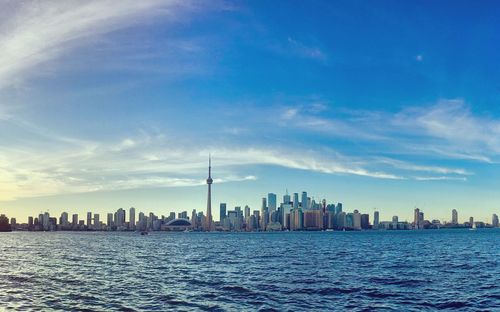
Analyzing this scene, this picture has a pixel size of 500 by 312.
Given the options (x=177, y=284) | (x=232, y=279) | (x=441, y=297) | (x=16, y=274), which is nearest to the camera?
(x=441, y=297)

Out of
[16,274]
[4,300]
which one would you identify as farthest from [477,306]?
[16,274]

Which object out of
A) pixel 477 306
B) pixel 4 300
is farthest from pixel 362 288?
pixel 4 300

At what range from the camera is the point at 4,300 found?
48.0 m

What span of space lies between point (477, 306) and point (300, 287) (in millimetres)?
19997

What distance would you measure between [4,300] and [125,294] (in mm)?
12265

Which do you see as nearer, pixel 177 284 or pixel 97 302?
pixel 97 302

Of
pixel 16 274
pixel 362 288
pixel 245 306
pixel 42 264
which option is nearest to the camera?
pixel 245 306

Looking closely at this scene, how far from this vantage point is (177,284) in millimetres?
60594

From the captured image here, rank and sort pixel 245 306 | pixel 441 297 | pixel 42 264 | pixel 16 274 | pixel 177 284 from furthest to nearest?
pixel 42 264
pixel 16 274
pixel 177 284
pixel 441 297
pixel 245 306

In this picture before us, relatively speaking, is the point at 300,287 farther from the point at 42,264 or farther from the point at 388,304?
the point at 42,264

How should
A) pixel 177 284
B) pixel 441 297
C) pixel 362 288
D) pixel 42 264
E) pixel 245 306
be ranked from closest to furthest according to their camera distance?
pixel 245 306, pixel 441 297, pixel 362 288, pixel 177 284, pixel 42 264

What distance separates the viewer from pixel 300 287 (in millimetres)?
57500

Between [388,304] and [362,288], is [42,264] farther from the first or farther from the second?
[388,304]

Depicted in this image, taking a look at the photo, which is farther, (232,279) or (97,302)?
(232,279)
